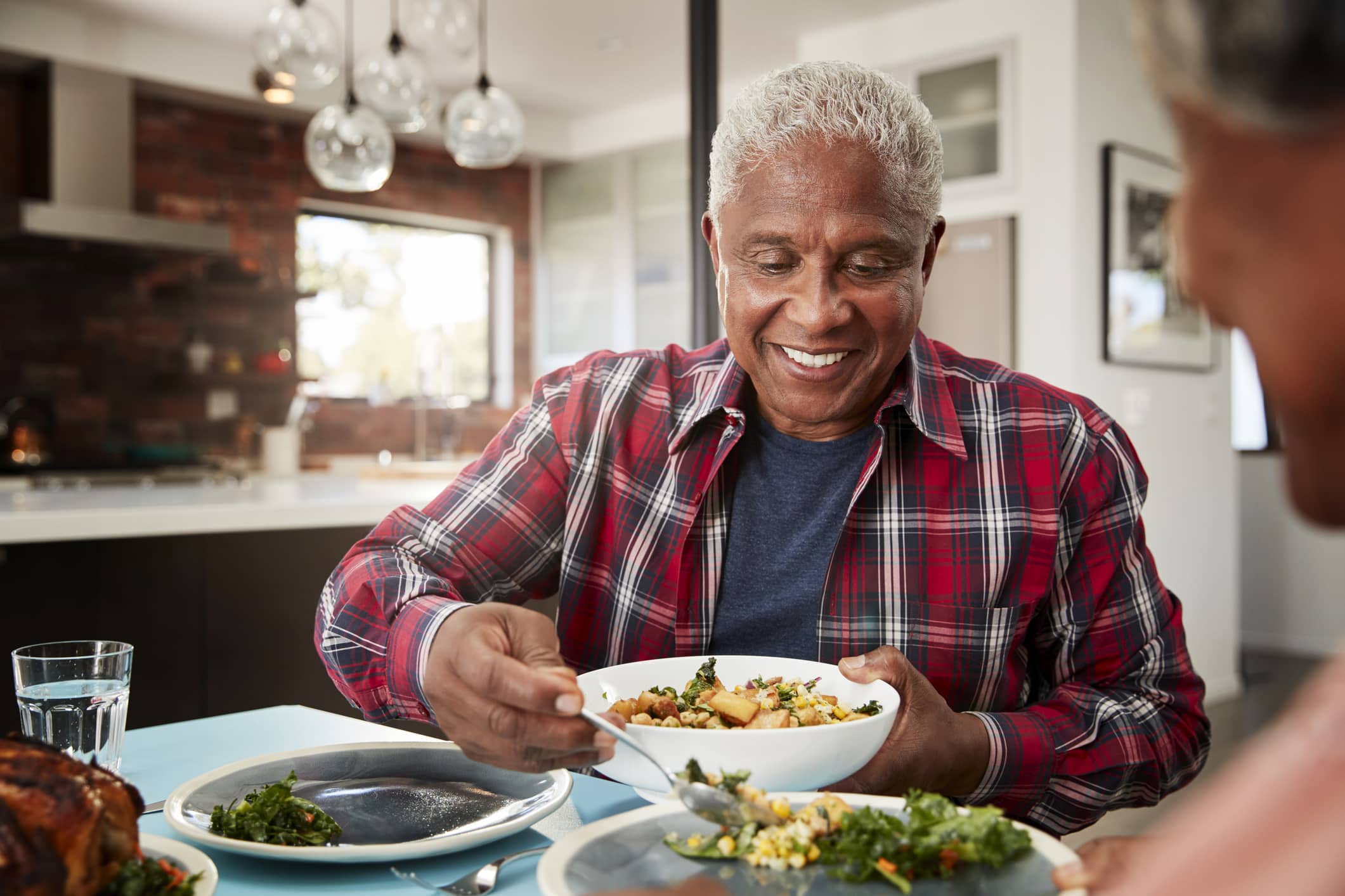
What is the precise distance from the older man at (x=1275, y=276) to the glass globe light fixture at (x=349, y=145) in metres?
3.17

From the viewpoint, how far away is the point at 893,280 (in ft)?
4.19

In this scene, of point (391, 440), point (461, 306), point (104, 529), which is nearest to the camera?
point (104, 529)

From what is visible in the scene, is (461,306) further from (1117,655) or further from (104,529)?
(1117,655)

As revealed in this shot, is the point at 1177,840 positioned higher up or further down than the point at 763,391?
further down

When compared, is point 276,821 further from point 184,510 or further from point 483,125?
point 483,125

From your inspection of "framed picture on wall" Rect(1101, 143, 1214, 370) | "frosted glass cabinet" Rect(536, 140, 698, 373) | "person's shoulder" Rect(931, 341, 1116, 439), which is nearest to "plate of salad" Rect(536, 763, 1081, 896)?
"person's shoulder" Rect(931, 341, 1116, 439)

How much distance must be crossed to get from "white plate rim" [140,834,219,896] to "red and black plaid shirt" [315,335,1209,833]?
0.45m

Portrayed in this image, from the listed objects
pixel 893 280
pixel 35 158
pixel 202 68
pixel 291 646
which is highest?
pixel 202 68

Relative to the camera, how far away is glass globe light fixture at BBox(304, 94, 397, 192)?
3.26 m

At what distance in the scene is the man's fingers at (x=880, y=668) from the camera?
102 centimetres

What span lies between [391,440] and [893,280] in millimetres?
5607

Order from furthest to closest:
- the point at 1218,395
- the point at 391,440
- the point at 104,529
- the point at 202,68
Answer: the point at 391,440 → the point at 202,68 → the point at 1218,395 → the point at 104,529

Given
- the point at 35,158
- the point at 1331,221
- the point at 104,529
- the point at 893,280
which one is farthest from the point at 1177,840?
the point at 35,158

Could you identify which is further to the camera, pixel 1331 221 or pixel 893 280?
pixel 893 280
